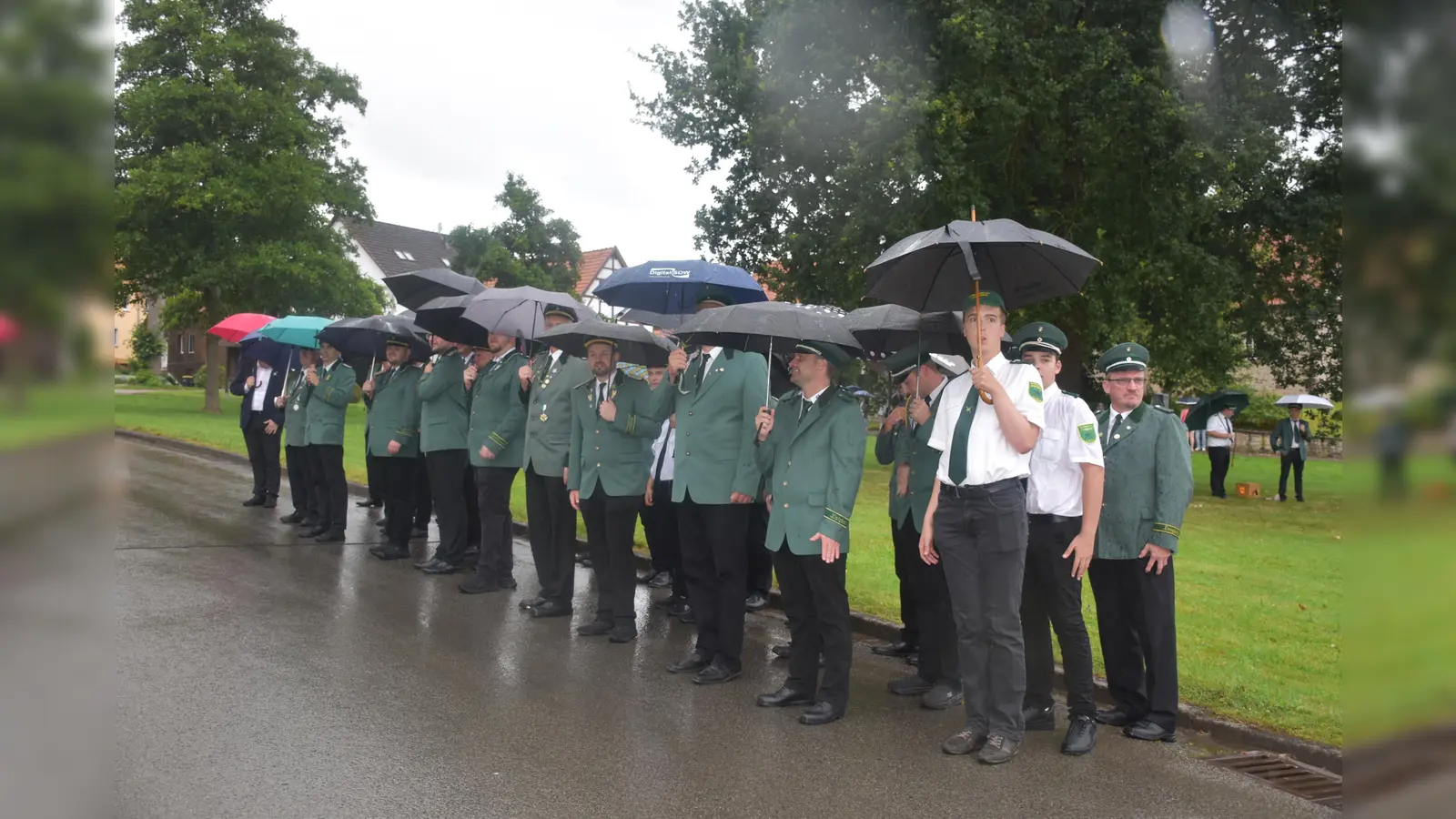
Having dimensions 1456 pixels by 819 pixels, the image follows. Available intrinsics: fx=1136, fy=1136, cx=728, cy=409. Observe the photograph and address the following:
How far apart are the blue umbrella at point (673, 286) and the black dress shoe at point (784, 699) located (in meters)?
2.98

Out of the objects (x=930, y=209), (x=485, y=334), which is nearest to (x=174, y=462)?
(x=485, y=334)

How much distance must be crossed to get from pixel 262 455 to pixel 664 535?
645 cm

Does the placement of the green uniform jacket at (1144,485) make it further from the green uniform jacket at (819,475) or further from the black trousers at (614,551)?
the black trousers at (614,551)

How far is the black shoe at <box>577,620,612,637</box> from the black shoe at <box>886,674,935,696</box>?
2097mm

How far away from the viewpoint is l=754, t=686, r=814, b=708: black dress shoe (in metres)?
6.19

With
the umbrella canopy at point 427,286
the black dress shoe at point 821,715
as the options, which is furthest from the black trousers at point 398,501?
the black dress shoe at point 821,715

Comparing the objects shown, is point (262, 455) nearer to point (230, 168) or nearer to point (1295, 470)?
point (1295, 470)

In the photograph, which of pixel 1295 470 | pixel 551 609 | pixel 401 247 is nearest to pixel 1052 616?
pixel 551 609

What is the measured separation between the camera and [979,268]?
5641mm

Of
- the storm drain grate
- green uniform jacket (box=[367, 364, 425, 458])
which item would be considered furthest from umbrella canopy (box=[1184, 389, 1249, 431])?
the storm drain grate

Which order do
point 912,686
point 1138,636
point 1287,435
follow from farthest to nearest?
point 1287,435
point 912,686
point 1138,636

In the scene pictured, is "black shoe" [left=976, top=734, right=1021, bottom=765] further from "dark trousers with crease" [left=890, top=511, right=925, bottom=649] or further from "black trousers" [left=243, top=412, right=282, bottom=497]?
"black trousers" [left=243, top=412, right=282, bottom=497]

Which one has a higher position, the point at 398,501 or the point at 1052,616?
the point at 1052,616

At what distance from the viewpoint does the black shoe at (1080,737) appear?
5496mm
